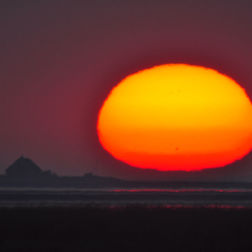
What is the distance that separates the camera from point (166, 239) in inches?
1362

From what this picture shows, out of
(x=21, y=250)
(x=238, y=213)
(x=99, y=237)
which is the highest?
(x=238, y=213)

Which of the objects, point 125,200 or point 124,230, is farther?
point 125,200

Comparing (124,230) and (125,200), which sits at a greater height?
(125,200)

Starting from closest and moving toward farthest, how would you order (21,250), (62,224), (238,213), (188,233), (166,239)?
(21,250)
(166,239)
(188,233)
(62,224)
(238,213)

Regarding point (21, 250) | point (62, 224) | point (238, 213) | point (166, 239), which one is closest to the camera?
point (21, 250)

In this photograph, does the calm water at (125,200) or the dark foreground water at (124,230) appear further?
the calm water at (125,200)

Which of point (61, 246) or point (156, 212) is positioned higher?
point (156, 212)

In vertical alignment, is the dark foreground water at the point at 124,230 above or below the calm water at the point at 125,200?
below

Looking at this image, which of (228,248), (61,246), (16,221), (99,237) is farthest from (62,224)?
(228,248)

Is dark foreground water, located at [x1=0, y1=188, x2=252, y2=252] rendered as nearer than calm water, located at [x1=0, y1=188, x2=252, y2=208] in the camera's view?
Yes

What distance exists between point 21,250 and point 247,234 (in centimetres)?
1168

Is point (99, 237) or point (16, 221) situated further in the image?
point (16, 221)

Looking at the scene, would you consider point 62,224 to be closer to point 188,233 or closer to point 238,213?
point 188,233

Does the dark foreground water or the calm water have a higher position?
the calm water
